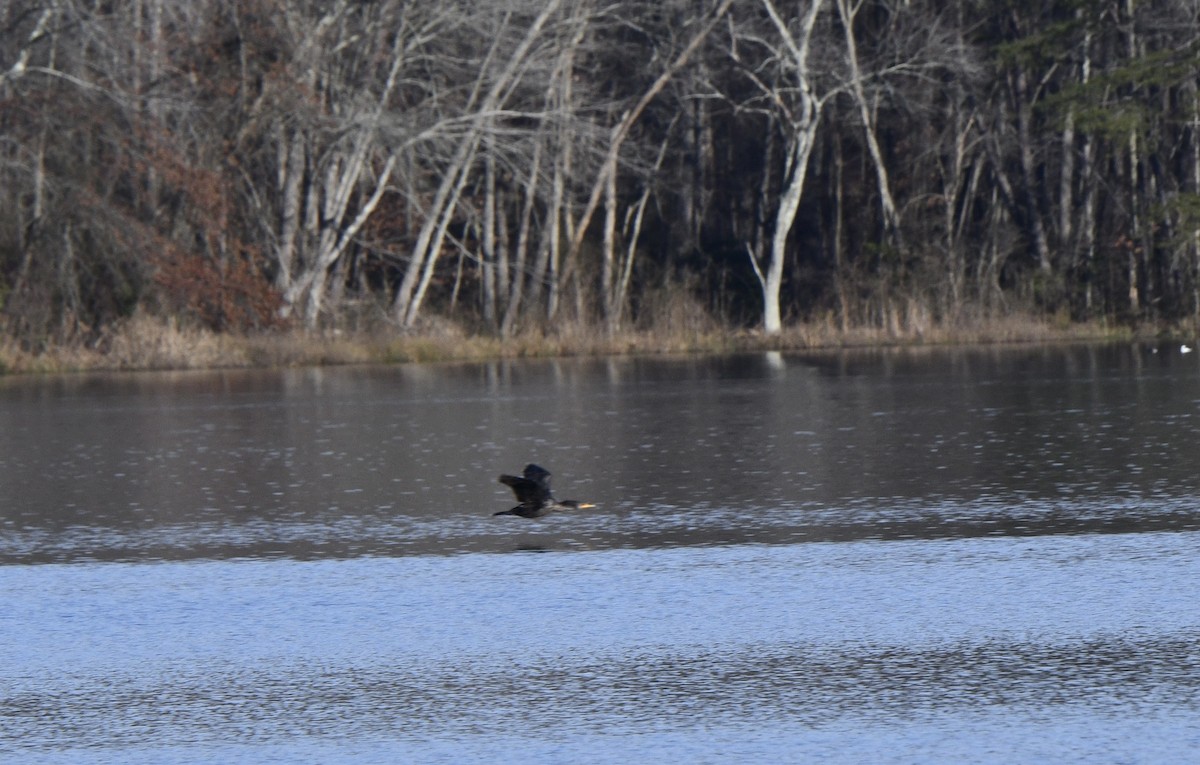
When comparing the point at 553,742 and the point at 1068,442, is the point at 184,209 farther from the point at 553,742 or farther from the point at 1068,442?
the point at 553,742

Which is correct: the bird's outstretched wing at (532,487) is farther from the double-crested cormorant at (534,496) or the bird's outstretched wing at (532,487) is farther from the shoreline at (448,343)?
the shoreline at (448,343)

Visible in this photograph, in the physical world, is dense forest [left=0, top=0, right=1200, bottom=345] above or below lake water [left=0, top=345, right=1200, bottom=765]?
above

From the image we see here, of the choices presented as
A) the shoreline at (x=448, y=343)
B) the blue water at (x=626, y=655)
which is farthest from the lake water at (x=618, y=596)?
the shoreline at (x=448, y=343)

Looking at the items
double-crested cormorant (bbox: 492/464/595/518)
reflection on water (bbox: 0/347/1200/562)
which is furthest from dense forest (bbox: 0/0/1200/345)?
double-crested cormorant (bbox: 492/464/595/518)

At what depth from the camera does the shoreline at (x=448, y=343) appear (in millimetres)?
30625

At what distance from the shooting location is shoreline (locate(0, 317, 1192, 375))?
100 ft

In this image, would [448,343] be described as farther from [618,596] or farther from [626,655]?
[626,655]

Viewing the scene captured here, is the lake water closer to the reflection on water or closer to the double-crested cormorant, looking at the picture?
the reflection on water

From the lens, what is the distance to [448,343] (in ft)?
108

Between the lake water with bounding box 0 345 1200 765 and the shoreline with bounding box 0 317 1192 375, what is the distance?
49.8 ft

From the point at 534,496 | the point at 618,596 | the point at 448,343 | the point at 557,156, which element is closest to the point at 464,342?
the point at 448,343

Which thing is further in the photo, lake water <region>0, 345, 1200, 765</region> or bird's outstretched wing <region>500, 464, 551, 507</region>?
bird's outstretched wing <region>500, 464, 551, 507</region>

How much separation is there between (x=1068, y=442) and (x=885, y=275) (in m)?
24.7

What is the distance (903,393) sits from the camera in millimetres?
19312
